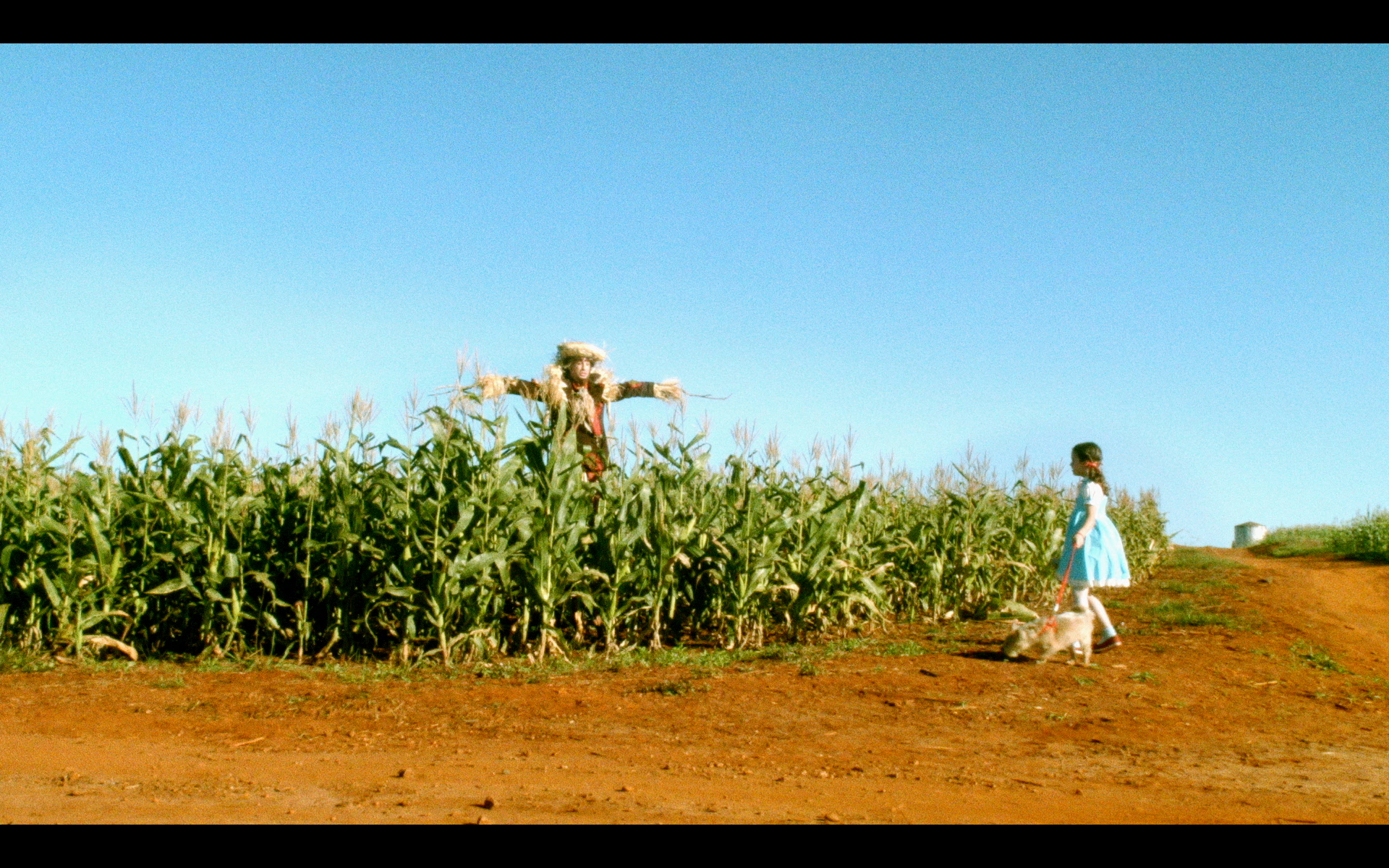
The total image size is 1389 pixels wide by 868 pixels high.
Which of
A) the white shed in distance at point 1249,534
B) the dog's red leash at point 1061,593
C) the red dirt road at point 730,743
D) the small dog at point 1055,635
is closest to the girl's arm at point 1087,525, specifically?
the dog's red leash at point 1061,593

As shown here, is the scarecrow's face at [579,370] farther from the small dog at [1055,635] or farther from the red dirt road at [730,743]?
the small dog at [1055,635]

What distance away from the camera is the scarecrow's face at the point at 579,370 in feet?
28.6

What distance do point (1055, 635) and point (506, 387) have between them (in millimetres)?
4883

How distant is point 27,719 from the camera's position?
5711 millimetres

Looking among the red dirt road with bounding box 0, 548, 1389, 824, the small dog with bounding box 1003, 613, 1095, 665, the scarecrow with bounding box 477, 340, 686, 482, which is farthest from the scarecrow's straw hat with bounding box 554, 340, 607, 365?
the small dog with bounding box 1003, 613, 1095, 665

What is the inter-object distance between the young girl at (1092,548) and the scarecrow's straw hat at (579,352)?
4278 millimetres

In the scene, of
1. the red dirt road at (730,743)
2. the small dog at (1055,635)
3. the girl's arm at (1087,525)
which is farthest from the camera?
the girl's arm at (1087,525)

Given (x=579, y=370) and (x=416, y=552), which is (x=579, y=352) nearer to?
(x=579, y=370)

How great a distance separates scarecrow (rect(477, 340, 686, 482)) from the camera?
8320 mm

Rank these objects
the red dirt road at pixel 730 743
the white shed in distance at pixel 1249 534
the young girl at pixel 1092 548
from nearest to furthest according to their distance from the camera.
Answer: the red dirt road at pixel 730 743
the young girl at pixel 1092 548
the white shed in distance at pixel 1249 534

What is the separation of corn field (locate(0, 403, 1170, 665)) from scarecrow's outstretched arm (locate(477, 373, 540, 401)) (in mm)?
407

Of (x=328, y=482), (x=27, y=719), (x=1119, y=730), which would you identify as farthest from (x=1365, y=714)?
(x=27, y=719)

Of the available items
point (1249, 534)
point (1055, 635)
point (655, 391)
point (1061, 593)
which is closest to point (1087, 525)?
point (1061, 593)

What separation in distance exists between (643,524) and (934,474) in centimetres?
576
